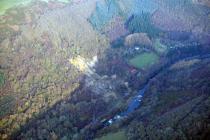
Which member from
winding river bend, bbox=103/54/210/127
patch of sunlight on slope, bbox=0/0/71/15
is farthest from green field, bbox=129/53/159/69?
patch of sunlight on slope, bbox=0/0/71/15

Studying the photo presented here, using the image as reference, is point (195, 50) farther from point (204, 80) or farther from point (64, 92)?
point (64, 92)

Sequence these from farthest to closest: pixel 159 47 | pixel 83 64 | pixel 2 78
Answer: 1. pixel 159 47
2. pixel 83 64
3. pixel 2 78

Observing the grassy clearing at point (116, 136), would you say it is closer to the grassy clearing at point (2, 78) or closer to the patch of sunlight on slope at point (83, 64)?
the patch of sunlight on slope at point (83, 64)

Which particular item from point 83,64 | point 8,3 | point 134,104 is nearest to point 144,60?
point 83,64

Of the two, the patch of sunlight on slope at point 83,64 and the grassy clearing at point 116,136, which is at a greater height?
the patch of sunlight on slope at point 83,64

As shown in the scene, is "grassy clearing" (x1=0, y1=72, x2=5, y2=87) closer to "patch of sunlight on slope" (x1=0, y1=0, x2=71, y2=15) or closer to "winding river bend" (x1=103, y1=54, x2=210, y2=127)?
"patch of sunlight on slope" (x1=0, y1=0, x2=71, y2=15)

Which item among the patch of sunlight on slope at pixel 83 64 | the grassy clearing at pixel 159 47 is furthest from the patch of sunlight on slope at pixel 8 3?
the grassy clearing at pixel 159 47

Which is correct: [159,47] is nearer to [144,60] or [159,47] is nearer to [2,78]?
[144,60]

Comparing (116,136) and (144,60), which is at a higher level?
(144,60)

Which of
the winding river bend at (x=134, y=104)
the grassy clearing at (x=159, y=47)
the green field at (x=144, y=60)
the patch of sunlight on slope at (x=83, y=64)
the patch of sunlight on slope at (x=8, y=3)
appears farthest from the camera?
the grassy clearing at (x=159, y=47)
